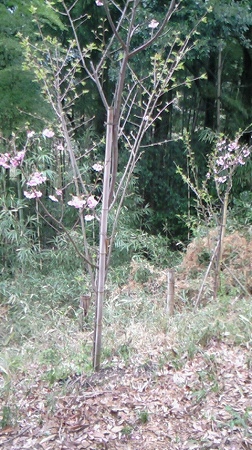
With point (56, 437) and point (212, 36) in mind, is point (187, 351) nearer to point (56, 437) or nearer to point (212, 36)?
point (56, 437)

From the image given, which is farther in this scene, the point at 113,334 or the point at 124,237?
the point at 124,237

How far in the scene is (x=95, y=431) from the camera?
1812mm

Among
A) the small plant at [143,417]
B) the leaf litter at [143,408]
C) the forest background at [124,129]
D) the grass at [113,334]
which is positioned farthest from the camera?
the forest background at [124,129]

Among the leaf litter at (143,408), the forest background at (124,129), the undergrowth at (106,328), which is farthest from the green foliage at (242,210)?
the leaf litter at (143,408)

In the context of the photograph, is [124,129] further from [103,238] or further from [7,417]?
[7,417]

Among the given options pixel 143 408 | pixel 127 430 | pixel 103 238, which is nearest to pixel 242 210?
pixel 103 238

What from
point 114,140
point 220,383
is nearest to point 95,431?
point 220,383

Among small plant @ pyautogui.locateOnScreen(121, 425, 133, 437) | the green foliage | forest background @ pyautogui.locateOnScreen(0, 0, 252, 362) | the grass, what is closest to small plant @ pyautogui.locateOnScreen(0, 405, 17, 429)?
the grass

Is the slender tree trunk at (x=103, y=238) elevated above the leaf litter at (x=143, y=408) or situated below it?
above

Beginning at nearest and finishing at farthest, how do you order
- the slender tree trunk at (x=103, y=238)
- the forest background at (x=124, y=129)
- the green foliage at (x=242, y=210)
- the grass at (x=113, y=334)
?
the slender tree trunk at (x=103, y=238), the grass at (x=113, y=334), the forest background at (x=124, y=129), the green foliage at (x=242, y=210)

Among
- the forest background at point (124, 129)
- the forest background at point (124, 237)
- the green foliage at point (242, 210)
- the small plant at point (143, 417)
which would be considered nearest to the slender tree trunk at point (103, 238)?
the forest background at point (124, 237)

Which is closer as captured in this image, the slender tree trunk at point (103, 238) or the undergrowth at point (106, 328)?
the slender tree trunk at point (103, 238)

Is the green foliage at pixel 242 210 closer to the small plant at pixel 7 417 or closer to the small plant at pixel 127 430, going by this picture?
the small plant at pixel 127 430

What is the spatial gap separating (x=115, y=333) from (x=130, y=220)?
2.58m
